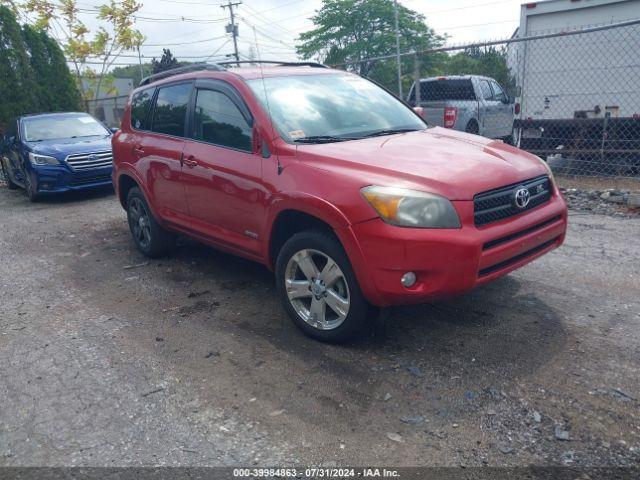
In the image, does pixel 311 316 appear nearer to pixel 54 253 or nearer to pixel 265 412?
pixel 265 412

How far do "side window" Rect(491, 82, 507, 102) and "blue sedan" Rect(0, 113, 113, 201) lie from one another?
27.5ft

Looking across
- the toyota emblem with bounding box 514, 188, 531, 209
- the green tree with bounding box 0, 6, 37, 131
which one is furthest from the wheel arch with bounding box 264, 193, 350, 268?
the green tree with bounding box 0, 6, 37, 131

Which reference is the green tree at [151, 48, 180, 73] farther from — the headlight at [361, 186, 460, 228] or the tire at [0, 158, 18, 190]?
the headlight at [361, 186, 460, 228]

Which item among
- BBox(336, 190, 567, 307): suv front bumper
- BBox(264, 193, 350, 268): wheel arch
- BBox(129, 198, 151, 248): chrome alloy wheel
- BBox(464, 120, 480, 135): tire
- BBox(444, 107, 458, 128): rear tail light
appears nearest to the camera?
BBox(336, 190, 567, 307): suv front bumper

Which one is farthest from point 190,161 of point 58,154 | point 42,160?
point 42,160

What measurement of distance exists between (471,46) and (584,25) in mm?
3142

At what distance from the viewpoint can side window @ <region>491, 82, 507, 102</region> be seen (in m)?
12.5

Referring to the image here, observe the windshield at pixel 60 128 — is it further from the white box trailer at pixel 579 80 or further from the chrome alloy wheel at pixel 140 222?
the white box trailer at pixel 579 80

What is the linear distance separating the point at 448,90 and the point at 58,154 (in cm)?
782

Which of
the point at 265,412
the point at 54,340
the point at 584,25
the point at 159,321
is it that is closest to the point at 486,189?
the point at 265,412

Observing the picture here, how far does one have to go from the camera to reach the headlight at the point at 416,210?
3.19 metres

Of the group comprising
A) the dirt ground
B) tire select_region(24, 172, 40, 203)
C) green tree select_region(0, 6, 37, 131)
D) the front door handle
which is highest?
green tree select_region(0, 6, 37, 131)

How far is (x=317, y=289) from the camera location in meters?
Answer: 3.66

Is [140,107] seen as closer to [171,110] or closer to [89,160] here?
[171,110]
